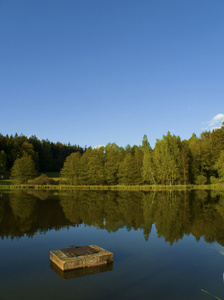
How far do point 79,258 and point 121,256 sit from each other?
270cm

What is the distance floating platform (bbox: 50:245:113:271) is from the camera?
9698 millimetres

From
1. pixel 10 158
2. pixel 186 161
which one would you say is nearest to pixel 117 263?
pixel 186 161

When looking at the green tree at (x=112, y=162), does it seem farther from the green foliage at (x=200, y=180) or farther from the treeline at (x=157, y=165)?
the green foliage at (x=200, y=180)

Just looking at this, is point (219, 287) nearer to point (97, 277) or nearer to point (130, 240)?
point (97, 277)

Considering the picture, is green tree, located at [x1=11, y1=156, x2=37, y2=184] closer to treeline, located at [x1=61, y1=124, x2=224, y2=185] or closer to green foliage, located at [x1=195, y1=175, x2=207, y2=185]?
treeline, located at [x1=61, y1=124, x2=224, y2=185]

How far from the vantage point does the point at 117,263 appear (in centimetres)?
1071

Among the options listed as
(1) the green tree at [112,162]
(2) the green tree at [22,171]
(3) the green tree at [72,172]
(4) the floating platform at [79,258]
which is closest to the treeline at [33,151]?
(2) the green tree at [22,171]

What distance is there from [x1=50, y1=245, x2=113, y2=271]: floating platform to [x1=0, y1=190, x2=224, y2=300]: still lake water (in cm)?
30

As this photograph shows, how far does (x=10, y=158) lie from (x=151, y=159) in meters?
58.6

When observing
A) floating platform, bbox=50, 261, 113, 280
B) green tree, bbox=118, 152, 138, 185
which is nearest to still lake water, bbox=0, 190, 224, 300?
floating platform, bbox=50, 261, 113, 280

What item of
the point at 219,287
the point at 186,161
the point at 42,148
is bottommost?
the point at 219,287

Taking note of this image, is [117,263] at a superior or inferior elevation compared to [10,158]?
inferior

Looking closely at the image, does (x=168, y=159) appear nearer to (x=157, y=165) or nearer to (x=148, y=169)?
(x=157, y=165)

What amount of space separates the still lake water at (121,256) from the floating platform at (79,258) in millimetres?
297
